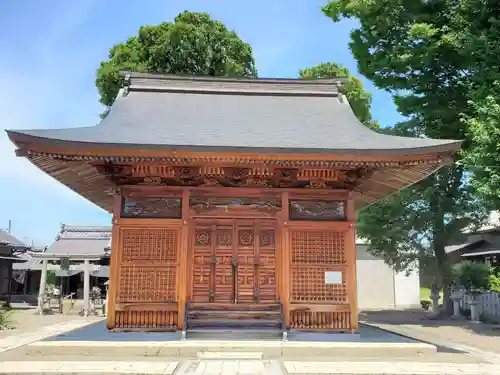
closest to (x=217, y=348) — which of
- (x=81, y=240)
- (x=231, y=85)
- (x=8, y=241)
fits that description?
(x=231, y=85)

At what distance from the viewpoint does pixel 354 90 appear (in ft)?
89.5

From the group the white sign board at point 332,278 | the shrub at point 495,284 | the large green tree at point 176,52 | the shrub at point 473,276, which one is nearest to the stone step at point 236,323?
the white sign board at point 332,278

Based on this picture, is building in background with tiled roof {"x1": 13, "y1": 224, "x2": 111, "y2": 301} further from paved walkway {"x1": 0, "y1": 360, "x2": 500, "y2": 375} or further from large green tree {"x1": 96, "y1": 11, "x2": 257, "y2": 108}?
paved walkway {"x1": 0, "y1": 360, "x2": 500, "y2": 375}

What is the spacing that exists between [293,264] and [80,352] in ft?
14.6

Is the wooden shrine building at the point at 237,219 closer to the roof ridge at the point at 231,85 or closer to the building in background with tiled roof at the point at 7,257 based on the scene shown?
the roof ridge at the point at 231,85

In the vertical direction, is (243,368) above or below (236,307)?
below

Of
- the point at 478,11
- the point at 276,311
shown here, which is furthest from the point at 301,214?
the point at 478,11

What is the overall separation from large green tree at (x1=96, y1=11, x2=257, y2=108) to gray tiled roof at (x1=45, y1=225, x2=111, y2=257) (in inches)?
329

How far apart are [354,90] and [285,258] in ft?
63.2

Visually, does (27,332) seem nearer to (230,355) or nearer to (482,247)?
(230,355)

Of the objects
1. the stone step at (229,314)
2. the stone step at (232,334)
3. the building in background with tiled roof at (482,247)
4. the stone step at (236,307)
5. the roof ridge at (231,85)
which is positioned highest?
the roof ridge at (231,85)

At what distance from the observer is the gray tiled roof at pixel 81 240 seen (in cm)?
2709

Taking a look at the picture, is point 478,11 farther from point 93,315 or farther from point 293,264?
point 93,315

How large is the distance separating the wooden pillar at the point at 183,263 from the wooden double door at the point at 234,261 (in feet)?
1.45
